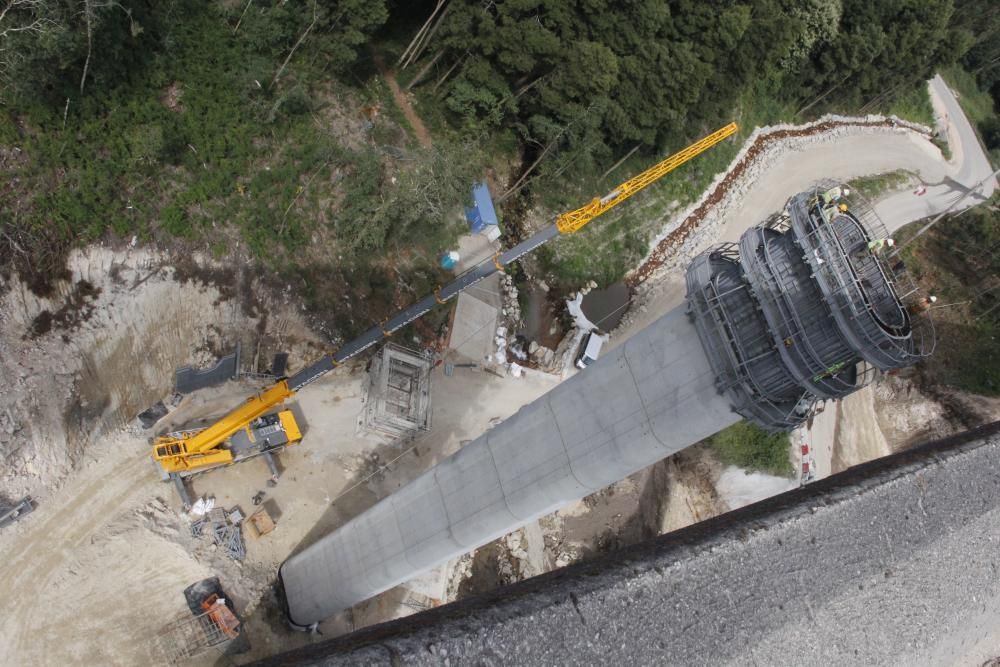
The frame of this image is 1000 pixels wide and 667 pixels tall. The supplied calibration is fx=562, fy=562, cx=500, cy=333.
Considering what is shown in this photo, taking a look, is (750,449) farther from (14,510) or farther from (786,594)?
(14,510)

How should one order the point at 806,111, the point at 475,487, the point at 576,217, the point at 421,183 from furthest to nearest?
1. the point at 806,111
2. the point at 576,217
3. the point at 421,183
4. the point at 475,487

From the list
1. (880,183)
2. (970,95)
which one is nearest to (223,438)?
(880,183)

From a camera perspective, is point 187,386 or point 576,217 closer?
point 187,386

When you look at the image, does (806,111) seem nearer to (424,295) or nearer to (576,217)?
(576,217)

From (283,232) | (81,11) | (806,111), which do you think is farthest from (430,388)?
(806,111)

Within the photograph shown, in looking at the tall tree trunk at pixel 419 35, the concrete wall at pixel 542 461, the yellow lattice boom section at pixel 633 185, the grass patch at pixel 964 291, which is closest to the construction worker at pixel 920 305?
the concrete wall at pixel 542 461
